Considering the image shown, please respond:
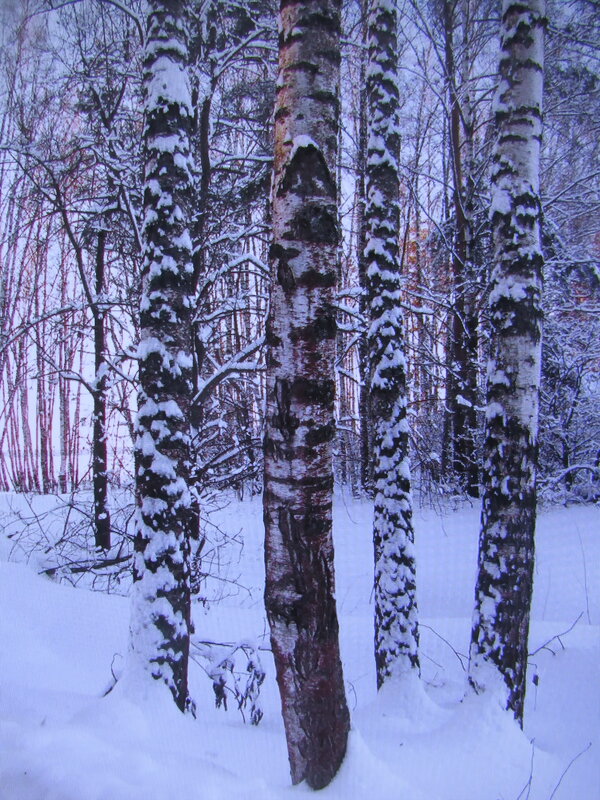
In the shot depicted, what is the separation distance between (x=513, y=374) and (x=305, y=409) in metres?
1.60

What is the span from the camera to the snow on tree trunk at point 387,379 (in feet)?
12.1

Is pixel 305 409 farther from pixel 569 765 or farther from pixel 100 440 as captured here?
pixel 100 440

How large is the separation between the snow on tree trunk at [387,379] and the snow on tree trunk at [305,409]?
174 cm

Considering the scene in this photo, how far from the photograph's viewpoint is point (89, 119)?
6566 mm

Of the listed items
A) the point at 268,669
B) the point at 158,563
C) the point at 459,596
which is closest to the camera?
the point at 158,563

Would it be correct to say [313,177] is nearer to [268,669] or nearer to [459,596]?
[268,669]

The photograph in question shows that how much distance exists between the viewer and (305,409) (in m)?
1.99

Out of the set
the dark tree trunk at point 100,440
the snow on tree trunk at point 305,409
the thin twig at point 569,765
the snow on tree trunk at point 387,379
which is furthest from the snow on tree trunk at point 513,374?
the dark tree trunk at point 100,440

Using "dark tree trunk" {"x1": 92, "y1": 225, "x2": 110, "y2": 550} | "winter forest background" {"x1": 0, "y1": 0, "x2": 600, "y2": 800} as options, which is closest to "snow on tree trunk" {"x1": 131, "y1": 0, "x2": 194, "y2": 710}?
"winter forest background" {"x1": 0, "y1": 0, "x2": 600, "y2": 800}

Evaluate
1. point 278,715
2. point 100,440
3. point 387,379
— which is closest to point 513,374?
point 387,379

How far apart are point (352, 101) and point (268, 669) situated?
13.4 m

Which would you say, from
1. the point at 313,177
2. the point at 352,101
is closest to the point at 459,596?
the point at 313,177

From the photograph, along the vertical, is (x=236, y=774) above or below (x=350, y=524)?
above

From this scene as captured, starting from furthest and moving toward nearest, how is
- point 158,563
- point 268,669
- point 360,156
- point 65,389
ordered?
point 65,389
point 360,156
point 268,669
point 158,563
